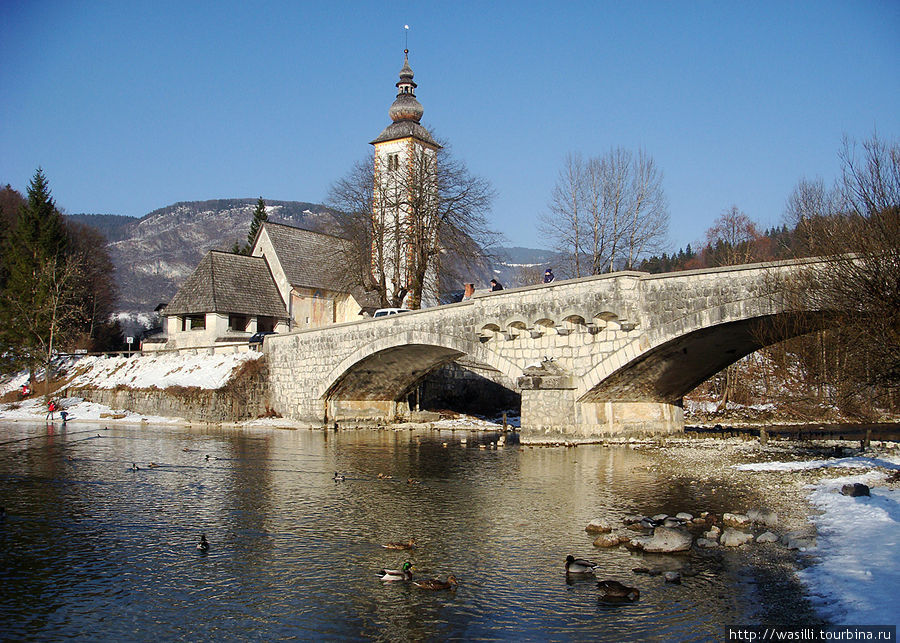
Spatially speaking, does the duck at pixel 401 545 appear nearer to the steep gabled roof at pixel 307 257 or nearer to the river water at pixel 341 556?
the river water at pixel 341 556

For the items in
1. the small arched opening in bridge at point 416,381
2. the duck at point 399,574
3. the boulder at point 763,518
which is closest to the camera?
the duck at point 399,574

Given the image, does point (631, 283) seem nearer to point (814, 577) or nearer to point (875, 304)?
point (875, 304)

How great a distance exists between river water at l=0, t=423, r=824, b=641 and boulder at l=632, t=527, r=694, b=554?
190mm

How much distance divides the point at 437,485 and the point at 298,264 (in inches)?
1481

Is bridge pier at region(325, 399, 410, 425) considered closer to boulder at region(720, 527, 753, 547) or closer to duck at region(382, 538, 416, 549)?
duck at region(382, 538, 416, 549)

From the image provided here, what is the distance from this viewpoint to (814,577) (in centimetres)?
→ 832

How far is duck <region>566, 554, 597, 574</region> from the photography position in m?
8.92

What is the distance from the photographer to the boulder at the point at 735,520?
11156 millimetres

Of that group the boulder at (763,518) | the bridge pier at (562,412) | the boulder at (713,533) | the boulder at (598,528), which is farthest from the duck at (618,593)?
the bridge pier at (562,412)

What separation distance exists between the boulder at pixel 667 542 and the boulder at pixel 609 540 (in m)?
0.42

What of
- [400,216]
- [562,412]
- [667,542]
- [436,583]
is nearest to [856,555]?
[667,542]

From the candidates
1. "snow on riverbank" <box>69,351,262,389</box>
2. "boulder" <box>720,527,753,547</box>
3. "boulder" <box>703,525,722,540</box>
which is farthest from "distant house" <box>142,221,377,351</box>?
"boulder" <box>720,527,753,547</box>

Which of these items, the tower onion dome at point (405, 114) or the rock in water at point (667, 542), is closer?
the rock in water at point (667, 542)

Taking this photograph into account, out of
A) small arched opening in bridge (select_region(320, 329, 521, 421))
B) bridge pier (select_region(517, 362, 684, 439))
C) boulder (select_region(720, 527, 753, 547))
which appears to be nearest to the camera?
boulder (select_region(720, 527, 753, 547))
